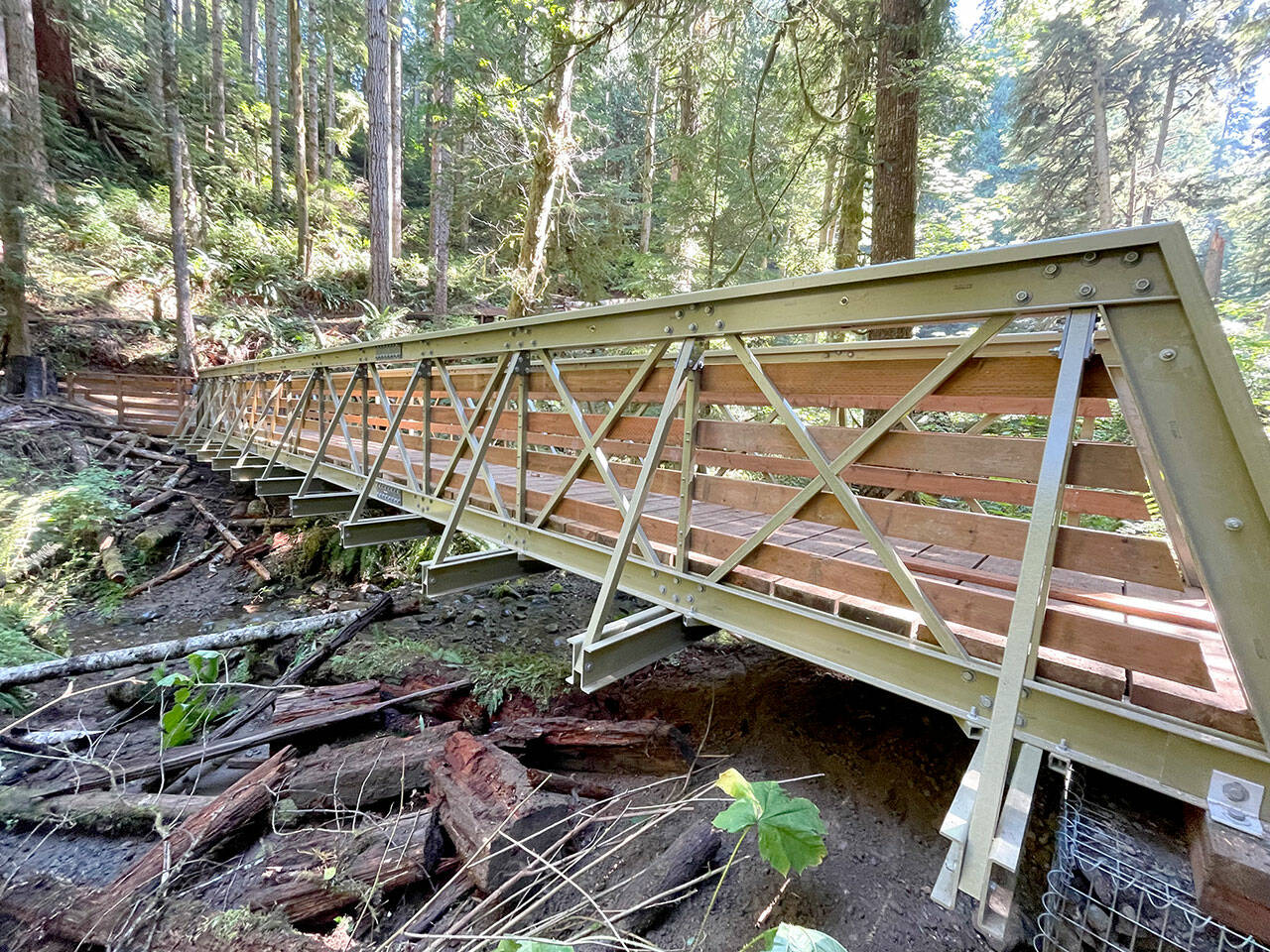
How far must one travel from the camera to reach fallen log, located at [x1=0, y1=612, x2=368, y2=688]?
166 inches

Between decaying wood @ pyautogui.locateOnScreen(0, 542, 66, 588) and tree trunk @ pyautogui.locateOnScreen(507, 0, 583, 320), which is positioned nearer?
decaying wood @ pyautogui.locateOnScreen(0, 542, 66, 588)

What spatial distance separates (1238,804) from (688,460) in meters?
1.87

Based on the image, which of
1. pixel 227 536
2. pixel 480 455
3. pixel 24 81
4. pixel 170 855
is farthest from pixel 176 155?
pixel 170 855

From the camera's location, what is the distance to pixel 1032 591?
4.95ft

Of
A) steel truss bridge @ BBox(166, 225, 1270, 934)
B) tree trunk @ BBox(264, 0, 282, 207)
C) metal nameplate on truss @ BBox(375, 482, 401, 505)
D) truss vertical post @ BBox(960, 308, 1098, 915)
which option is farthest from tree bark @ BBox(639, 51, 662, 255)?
tree trunk @ BBox(264, 0, 282, 207)

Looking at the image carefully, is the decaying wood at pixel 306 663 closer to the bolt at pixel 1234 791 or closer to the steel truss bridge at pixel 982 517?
the steel truss bridge at pixel 982 517

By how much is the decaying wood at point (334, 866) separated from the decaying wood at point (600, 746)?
2.11ft

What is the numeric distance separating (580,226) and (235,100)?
1802 centimetres

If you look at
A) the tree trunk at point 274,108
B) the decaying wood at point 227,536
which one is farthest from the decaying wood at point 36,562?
the tree trunk at point 274,108

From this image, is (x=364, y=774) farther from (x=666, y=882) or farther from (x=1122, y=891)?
(x=1122, y=891)

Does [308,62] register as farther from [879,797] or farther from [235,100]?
[879,797]

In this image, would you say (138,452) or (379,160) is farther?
(379,160)

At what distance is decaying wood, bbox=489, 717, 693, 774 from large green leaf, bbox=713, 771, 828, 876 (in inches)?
47.7

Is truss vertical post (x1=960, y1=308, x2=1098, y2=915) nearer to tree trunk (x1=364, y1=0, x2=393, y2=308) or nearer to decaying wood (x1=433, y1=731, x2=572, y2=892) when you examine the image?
decaying wood (x1=433, y1=731, x2=572, y2=892)
